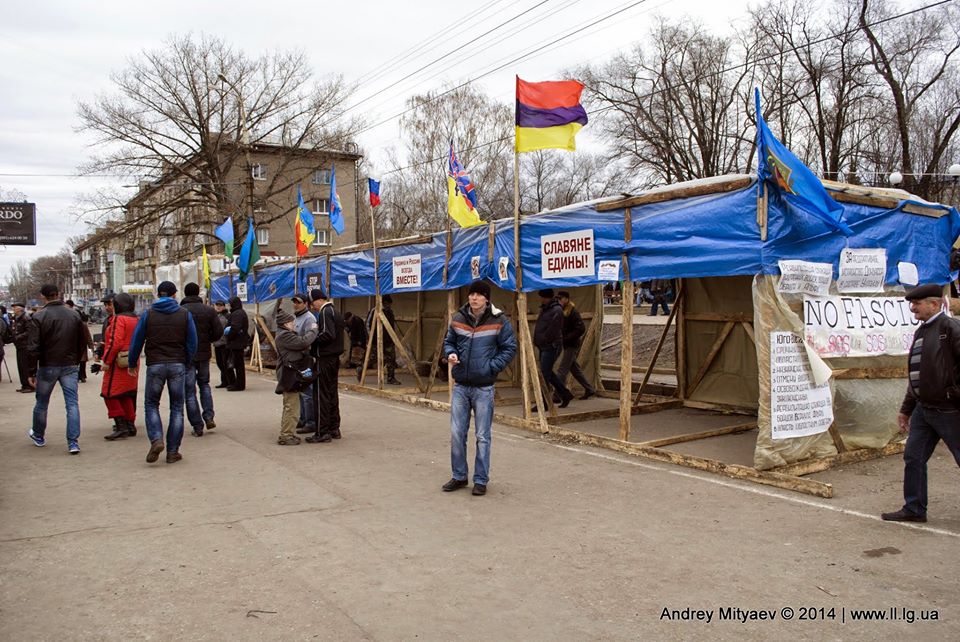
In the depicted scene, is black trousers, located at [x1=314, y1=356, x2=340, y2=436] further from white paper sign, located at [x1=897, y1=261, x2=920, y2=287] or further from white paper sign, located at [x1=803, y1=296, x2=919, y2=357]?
white paper sign, located at [x1=897, y1=261, x2=920, y2=287]

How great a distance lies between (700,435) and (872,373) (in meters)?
2.05

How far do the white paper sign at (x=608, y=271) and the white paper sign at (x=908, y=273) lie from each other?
3.13m

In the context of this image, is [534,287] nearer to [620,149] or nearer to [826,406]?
[826,406]

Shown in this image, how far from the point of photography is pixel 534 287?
33.0 feet

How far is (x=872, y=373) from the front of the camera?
317 inches

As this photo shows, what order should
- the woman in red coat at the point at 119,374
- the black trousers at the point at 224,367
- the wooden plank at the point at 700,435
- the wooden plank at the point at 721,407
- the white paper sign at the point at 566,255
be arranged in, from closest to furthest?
1. the wooden plank at the point at 700,435
2. the woman in red coat at the point at 119,374
3. the white paper sign at the point at 566,255
4. the wooden plank at the point at 721,407
5. the black trousers at the point at 224,367

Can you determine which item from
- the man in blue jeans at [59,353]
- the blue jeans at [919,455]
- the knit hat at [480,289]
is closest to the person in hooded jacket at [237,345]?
the man in blue jeans at [59,353]

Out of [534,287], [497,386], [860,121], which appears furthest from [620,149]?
[534,287]

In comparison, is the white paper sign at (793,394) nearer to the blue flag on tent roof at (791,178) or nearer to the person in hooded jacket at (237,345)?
the blue flag on tent roof at (791,178)

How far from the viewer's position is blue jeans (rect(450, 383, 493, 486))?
22.0 ft

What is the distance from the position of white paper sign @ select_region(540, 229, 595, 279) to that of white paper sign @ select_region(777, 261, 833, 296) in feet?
7.89

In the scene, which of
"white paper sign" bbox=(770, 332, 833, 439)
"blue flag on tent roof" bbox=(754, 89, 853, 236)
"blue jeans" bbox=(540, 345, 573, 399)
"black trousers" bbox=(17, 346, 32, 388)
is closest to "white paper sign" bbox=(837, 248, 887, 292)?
"blue flag on tent roof" bbox=(754, 89, 853, 236)

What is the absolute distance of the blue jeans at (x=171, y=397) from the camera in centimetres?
788

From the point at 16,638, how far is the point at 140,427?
7.02 metres
